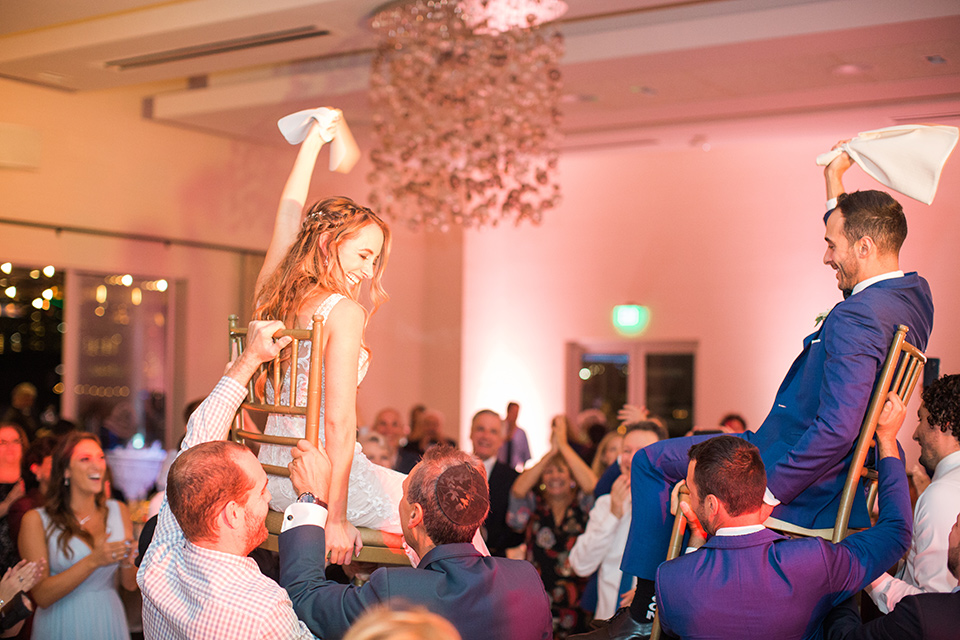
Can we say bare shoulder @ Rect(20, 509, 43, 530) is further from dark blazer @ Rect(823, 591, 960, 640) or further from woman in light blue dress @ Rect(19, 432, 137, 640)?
dark blazer @ Rect(823, 591, 960, 640)

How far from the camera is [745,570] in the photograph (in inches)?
78.5

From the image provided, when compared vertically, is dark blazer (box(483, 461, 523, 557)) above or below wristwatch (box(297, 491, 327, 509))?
below

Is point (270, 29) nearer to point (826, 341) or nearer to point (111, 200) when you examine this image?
point (111, 200)

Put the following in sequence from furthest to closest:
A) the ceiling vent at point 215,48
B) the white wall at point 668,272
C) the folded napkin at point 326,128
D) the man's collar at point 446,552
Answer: the white wall at point 668,272 < the ceiling vent at point 215,48 < the folded napkin at point 326,128 < the man's collar at point 446,552

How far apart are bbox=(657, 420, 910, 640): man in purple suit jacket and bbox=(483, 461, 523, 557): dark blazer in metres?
2.53

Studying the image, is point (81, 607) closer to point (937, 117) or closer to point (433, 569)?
point (433, 569)

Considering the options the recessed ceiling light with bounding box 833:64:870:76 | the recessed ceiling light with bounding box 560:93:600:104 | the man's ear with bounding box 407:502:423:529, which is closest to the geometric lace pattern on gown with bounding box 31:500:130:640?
the man's ear with bounding box 407:502:423:529

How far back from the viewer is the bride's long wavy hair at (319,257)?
238 cm

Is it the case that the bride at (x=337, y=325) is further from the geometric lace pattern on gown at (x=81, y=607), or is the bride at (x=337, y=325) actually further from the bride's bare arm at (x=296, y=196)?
the geometric lace pattern on gown at (x=81, y=607)

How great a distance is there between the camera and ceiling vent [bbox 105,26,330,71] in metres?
5.84

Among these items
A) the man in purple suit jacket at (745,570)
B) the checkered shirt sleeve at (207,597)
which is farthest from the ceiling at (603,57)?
the checkered shirt sleeve at (207,597)

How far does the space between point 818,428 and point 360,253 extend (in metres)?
1.26

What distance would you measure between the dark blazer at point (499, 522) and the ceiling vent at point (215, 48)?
3132mm

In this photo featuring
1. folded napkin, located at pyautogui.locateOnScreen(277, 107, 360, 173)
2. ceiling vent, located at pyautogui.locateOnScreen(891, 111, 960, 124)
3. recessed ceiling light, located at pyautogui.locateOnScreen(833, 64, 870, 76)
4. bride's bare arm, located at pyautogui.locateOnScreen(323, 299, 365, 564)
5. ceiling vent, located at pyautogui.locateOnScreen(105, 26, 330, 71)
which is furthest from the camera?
recessed ceiling light, located at pyautogui.locateOnScreen(833, 64, 870, 76)
